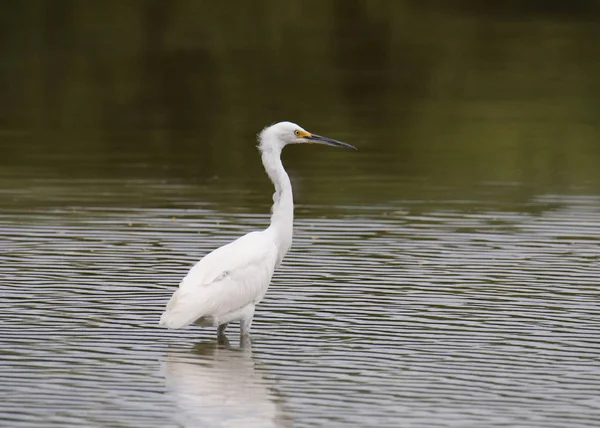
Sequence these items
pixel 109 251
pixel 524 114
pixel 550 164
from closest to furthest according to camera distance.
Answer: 1. pixel 109 251
2. pixel 550 164
3. pixel 524 114

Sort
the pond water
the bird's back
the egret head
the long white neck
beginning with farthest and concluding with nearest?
the egret head
the long white neck
the bird's back
the pond water

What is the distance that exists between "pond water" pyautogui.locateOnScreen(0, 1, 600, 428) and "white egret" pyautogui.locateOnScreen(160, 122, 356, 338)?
0.90 feet

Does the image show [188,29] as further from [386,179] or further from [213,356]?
[213,356]

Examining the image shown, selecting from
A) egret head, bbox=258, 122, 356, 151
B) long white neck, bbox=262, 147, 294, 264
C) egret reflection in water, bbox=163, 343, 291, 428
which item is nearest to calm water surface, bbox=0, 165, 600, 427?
egret reflection in water, bbox=163, 343, 291, 428

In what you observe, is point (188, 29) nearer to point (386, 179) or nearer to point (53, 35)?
point (53, 35)

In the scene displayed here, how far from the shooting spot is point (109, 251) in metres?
16.0

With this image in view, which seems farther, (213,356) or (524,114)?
(524,114)

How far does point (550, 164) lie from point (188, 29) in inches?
1181

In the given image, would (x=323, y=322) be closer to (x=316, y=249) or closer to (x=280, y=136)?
(x=280, y=136)

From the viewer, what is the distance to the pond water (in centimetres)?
1038

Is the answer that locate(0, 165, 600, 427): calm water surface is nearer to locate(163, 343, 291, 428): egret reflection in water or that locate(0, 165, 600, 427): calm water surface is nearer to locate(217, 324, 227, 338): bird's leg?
locate(163, 343, 291, 428): egret reflection in water

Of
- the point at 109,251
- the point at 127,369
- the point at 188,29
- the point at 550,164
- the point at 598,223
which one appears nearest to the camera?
the point at 127,369

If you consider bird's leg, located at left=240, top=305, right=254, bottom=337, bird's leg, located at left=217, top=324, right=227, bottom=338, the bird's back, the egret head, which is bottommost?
bird's leg, located at left=217, top=324, right=227, bottom=338

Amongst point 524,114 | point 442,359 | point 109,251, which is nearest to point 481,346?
point 442,359
